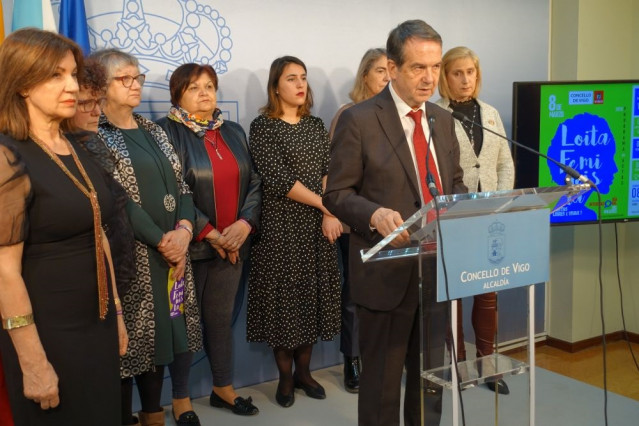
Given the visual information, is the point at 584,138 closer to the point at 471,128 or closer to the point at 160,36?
the point at 471,128

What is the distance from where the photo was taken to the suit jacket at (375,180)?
2246 millimetres

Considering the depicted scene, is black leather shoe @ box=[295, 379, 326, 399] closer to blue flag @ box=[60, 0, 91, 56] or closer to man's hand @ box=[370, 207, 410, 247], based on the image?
man's hand @ box=[370, 207, 410, 247]

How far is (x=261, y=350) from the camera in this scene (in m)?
3.88

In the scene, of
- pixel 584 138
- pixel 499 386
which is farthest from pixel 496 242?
pixel 584 138

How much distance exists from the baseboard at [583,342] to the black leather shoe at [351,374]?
173cm

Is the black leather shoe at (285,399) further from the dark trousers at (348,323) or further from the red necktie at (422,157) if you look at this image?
the red necktie at (422,157)

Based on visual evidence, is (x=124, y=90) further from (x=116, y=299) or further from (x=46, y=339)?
(x=46, y=339)

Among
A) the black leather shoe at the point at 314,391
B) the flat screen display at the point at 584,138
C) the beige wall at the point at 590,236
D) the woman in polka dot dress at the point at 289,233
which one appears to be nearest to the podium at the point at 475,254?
the woman in polka dot dress at the point at 289,233

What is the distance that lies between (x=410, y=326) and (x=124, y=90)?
5.16 ft

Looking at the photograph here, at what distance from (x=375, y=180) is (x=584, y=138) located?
2280mm

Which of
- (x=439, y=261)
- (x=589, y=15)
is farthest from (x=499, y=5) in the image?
(x=439, y=261)

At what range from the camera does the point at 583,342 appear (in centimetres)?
468

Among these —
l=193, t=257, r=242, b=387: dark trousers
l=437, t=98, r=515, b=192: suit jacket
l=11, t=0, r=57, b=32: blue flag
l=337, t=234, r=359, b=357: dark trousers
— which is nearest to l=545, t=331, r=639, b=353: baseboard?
l=437, t=98, r=515, b=192: suit jacket

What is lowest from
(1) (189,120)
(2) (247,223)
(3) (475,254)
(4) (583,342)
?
(4) (583,342)
